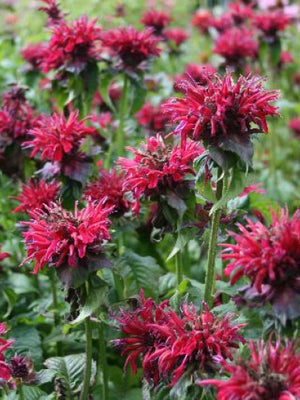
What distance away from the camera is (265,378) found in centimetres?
105

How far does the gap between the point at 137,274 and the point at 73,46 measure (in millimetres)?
745

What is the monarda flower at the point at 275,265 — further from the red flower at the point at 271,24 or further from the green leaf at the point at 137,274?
the red flower at the point at 271,24

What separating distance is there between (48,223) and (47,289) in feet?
2.81

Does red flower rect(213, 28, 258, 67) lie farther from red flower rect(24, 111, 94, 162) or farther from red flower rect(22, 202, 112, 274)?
red flower rect(22, 202, 112, 274)

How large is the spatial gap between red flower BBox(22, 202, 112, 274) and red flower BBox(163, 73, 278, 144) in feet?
0.84

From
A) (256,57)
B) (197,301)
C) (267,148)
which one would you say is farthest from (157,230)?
(267,148)

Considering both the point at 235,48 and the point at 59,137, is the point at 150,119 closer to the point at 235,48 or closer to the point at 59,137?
the point at 235,48

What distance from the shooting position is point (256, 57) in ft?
10.2

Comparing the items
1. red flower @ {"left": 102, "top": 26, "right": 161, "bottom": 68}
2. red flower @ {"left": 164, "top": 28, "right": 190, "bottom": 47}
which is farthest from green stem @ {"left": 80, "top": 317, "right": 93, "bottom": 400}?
red flower @ {"left": 164, "top": 28, "right": 190, "bottom": 47}

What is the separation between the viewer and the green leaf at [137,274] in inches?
72.1

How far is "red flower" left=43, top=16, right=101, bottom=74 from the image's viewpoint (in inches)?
81.3

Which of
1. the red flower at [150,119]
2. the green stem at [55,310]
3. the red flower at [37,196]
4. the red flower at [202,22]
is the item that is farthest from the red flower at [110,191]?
the red flower at [202,22]

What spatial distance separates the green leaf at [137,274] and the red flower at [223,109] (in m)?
0.59

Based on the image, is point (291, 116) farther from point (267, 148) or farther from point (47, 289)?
point (47, 289)
